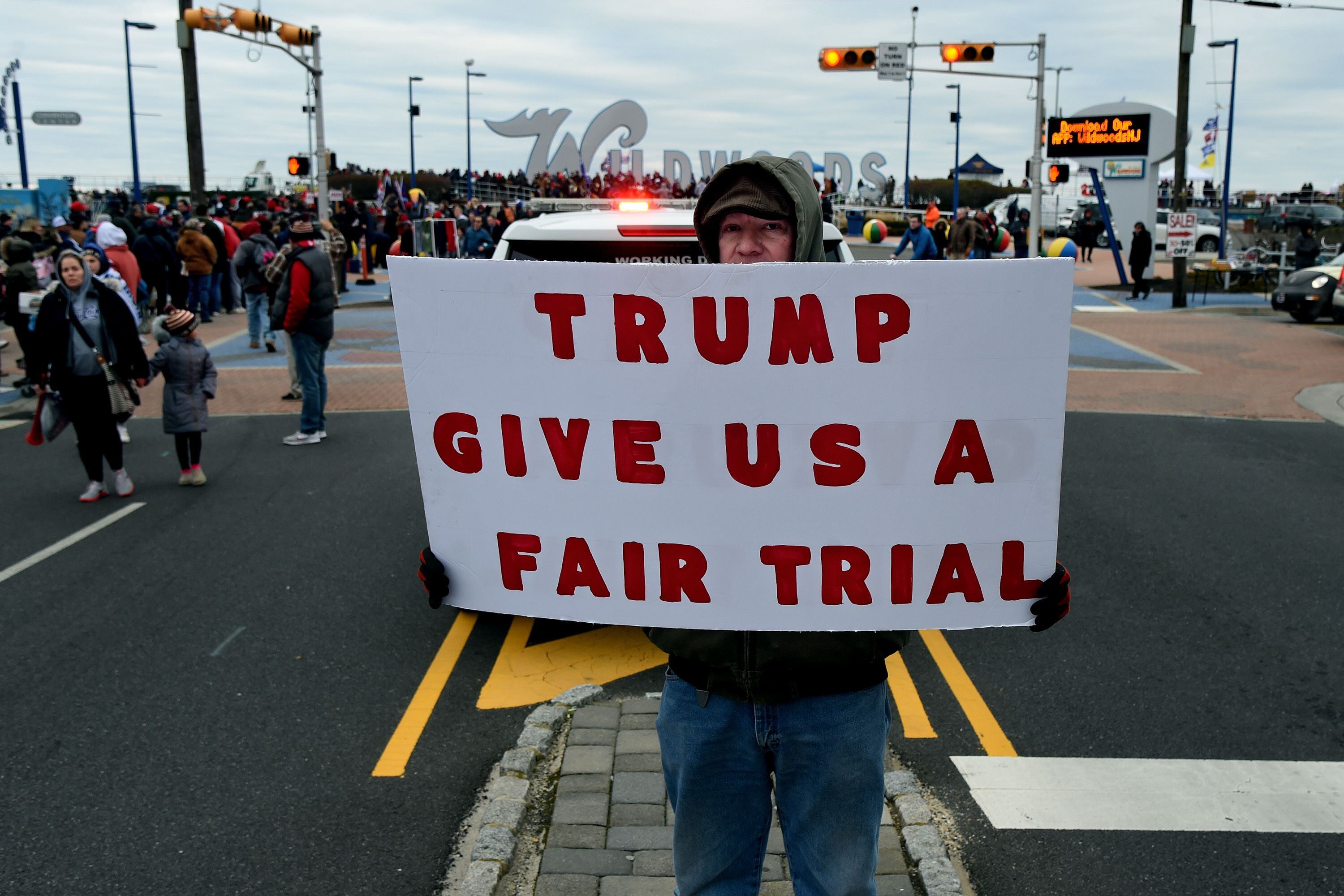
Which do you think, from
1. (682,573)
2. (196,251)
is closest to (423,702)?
(682,573)

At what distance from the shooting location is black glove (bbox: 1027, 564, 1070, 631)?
232 centimetres

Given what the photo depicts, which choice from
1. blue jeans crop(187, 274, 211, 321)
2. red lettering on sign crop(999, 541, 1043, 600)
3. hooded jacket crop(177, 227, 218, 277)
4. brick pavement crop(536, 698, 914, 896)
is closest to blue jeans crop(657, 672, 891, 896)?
red lettering on sign crop(999, 541, 1043, 600)

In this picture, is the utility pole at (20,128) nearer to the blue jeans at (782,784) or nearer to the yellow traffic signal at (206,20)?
the yellow traffic signal at (206,20)

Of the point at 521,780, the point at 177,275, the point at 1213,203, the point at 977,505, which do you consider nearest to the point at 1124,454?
the point at 521,780

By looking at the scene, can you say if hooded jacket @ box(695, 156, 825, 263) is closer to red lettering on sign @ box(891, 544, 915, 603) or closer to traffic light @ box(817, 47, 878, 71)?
red lettering on sign @ box(891, 544, 915, 603)

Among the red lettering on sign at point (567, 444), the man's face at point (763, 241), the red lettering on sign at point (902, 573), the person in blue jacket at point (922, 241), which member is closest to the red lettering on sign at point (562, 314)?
the red lettering on sign at point (567, 444)

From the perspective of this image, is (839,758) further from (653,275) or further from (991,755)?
(991,755)

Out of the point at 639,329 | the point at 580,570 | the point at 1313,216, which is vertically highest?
the point at 1313,216

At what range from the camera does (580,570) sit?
2432 millimetres

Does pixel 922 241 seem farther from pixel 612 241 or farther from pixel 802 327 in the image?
pixel 802 327

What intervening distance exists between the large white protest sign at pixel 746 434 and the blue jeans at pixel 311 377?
8336mm

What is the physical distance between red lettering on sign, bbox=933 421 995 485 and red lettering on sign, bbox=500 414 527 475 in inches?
34.2

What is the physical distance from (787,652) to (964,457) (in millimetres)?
536

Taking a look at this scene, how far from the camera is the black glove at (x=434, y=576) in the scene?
2.48 metres
